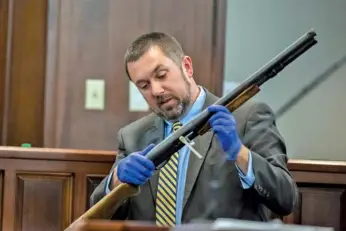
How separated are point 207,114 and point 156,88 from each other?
209 millimetres

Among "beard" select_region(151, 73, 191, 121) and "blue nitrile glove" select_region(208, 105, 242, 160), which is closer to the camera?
"blue nitrile glove" select_region(208, 105, 242, 160)

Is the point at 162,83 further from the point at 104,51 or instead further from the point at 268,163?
the point at 104,51

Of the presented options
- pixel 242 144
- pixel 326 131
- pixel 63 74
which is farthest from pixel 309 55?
pixel 242 144

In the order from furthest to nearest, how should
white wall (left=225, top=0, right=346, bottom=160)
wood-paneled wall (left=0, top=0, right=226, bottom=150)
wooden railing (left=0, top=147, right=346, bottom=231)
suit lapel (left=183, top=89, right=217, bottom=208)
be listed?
white wall (left=225, top=0, right=346, bottom=160)
wood-paneled wall (left=0, top=0, right=226, bottom=150)
wooden railing (left=0, top=147, right=346, bottom=231)
suit lapel (left=183, top=89, right=217, bottom=208)

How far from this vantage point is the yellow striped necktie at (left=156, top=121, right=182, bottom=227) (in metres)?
1.53

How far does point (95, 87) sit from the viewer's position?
2006mm

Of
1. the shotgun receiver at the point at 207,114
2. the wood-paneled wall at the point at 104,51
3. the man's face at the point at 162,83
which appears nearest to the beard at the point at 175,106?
the man's face at the point at 162,83

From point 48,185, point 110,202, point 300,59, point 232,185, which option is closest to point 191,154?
point 232,185

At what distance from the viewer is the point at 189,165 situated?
1.54 metres

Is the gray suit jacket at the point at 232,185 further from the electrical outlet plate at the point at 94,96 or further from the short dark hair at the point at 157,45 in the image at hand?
the electrical outlet plate at the point at 94,96

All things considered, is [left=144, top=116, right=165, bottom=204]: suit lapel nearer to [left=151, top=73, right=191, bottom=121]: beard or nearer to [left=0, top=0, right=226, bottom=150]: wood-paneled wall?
[left=151, top=73, right=191, bottom=121]: beard

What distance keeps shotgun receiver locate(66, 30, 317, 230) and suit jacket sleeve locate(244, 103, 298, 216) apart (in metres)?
0.12

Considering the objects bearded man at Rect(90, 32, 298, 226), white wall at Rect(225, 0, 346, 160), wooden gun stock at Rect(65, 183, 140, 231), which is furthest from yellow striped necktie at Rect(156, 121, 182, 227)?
white wall at Rect(225, 0, 346, 160)

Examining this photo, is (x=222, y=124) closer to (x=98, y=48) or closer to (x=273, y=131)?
(x=273, y=131)
